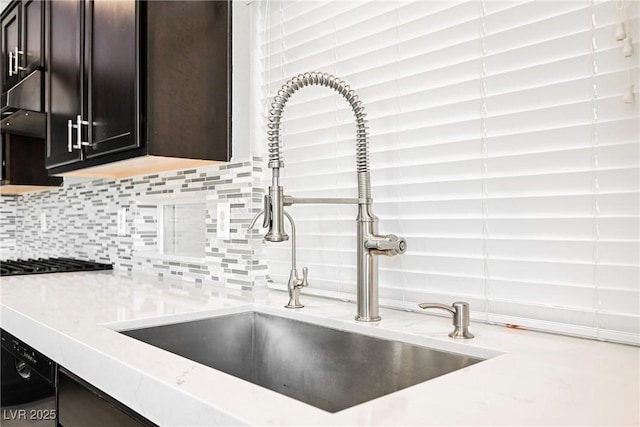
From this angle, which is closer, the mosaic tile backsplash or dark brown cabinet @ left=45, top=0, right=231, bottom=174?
dark brown cabinet @ left=45, top=0, right=231, bottom=174

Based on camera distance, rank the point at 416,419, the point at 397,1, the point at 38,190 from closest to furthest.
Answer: the point at 416,419, the point at 397,1, the point at 38,190

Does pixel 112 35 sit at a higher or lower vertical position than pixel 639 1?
higher

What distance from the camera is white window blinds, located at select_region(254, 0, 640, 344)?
1.04 metres

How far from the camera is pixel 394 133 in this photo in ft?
4.71

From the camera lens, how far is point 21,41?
263 centimetres

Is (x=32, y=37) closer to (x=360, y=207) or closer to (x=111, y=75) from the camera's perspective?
(x=111, y=75)

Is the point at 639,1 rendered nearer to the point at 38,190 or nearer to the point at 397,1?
the point at 397,1

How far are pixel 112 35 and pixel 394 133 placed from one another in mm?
1096

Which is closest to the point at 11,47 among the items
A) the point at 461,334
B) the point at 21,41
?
the point at 21,41

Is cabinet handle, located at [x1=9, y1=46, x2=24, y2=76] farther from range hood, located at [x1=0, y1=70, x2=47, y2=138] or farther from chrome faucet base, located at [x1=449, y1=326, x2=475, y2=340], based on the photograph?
chrome faucet base, located at [x1=449, y1=326, x2=475, y2=340]

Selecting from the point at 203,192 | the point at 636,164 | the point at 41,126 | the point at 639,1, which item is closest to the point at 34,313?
the point at 203,192

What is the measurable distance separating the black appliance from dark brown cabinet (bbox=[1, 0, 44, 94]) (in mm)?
1427

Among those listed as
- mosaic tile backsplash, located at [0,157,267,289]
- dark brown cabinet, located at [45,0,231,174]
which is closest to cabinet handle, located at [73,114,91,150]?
dark brown cabinet, located at [45,0,231,174]

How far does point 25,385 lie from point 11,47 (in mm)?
2072
